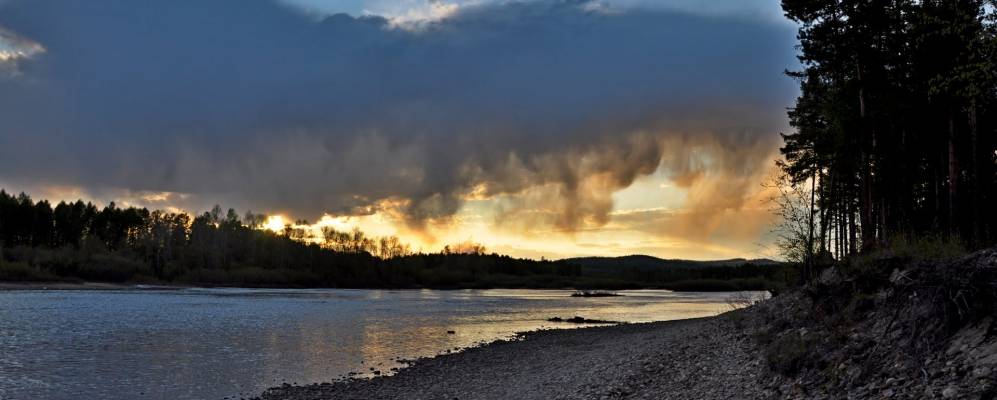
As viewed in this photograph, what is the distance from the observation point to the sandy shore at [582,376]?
52.0 feet

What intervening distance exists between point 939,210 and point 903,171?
8.77 feet

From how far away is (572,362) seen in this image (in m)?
27.1

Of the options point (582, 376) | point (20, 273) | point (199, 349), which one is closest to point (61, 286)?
point (20, 273)

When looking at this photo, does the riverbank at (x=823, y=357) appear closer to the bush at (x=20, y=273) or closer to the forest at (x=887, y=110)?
the forest at (x=887, y=110)

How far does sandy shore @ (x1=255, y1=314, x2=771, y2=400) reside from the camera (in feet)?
52.0

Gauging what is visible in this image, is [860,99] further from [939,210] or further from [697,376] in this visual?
[697,376]

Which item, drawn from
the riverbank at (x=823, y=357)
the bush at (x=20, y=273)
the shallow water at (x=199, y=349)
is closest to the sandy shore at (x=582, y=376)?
the riverbank at (x=823, y=357)

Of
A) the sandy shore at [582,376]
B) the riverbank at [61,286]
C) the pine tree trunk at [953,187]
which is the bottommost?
the riverbank at [61,286]

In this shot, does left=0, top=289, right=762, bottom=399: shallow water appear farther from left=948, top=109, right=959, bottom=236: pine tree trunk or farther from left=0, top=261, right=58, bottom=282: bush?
left=0, top=261, right=58, bottom=282: bush

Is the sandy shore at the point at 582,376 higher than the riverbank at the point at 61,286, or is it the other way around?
the sandy shore at the point at 582,376

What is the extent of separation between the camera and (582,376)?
21391 mm

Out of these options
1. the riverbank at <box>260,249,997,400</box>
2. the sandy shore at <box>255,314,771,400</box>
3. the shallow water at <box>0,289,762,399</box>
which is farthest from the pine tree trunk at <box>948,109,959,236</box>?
the shallow water at <box>0,289,762,399</box>

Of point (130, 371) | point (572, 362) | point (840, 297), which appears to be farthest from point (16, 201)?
point (840, 297)

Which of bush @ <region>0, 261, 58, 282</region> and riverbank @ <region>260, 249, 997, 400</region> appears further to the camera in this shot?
bush @ <region>0, 261, 58, 282</region>
